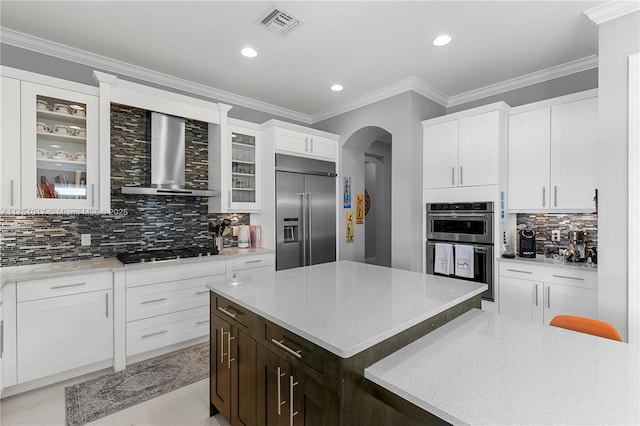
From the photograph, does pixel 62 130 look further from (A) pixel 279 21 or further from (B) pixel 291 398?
(B) pixel 291 398

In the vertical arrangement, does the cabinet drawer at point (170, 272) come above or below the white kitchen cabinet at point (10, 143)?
below

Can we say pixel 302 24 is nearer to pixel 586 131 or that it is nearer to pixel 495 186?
pixel 495 186

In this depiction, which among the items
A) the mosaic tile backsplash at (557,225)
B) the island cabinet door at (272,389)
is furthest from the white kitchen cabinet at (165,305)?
the mosaic tile backsplash at (557,225)

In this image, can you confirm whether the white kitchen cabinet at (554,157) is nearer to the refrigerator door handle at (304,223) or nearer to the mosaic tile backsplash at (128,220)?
the refrigerator door handle at (304,223)

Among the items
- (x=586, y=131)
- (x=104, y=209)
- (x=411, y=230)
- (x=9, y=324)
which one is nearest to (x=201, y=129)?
(x=104, y=209)

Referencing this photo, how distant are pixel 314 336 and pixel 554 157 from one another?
10.3ft

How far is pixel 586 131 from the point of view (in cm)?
289

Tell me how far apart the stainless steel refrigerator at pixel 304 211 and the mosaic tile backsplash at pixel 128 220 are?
2.36 feet

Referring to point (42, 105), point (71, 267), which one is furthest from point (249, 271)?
point (42, 105)

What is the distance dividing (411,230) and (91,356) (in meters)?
3.29

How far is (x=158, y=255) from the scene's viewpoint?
3.02 m

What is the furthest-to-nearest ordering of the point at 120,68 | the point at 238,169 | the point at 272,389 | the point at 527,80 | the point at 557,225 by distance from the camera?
the point at 238,169, the point at 527,80, the point at 557,225, the point at 120,68, the point at 272,389

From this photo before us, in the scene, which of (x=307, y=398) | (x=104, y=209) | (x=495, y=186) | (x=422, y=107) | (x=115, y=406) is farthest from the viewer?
(x=422, y=107)

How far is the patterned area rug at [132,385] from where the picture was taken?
7.09ft
